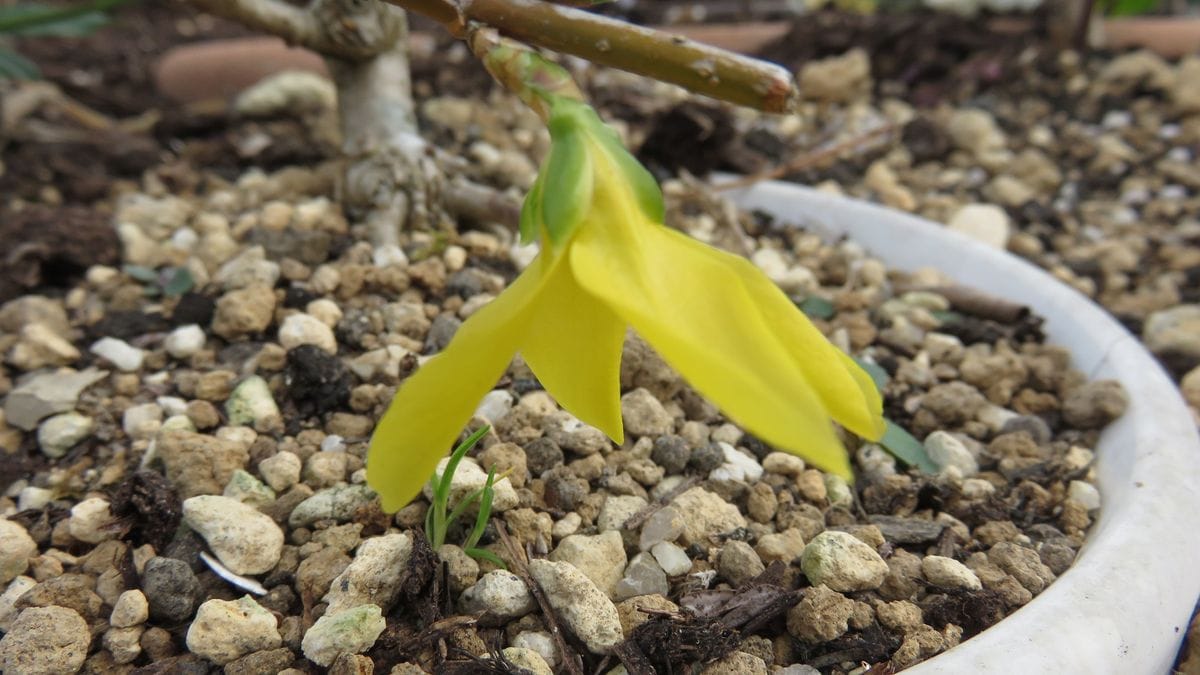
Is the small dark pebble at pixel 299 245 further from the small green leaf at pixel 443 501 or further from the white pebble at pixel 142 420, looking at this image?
the small green leaf at pixel 443 501

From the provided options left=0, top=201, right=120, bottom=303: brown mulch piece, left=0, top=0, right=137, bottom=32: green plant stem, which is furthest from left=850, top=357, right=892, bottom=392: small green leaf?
left=0, top=0, right=137, bottom=32: green plant stem

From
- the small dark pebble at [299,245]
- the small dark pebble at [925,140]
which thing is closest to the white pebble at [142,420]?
the small dark pebble at [299,245]

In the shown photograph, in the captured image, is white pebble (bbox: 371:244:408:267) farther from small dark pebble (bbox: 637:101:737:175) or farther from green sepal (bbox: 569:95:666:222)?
green sepal (bbox: 569:95:666:222)

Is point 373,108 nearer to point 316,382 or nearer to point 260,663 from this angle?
point 316,382

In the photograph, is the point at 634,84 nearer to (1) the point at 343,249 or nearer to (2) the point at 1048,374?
(1) the point at 343,249

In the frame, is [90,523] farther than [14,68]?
No

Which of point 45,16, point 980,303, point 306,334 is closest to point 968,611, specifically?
point 980,303

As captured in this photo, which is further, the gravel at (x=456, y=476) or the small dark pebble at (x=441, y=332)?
the small dark pebble at (x=441, y=332)
